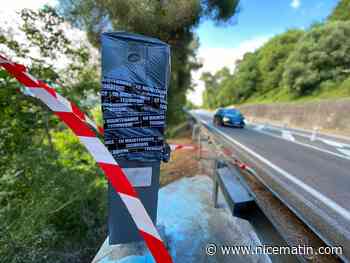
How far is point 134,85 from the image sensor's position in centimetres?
128

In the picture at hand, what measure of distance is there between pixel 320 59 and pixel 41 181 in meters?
23.0

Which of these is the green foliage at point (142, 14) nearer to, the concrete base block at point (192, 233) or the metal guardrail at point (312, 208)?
the concrete base block at point (192, 233)

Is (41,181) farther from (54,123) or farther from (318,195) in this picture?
(318,195)

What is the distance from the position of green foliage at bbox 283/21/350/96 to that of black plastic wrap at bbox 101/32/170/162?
68.6ft

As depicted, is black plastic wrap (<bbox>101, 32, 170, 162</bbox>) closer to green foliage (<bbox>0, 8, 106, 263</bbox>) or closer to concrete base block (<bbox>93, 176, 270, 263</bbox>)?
concrete base block (<bbox>93, 176, 270, 263</bbox>)

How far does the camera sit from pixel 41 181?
116 inches

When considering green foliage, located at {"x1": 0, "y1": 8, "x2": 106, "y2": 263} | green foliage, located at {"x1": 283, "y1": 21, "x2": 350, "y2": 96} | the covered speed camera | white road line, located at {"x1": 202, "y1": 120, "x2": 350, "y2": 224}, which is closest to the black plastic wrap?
the covered speed camera

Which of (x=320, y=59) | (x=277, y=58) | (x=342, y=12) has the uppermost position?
(x=342, y=12)

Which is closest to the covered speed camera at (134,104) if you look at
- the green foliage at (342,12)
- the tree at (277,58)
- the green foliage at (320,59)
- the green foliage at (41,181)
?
the green foliage at (41,181)

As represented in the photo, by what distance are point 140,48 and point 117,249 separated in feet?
6.36

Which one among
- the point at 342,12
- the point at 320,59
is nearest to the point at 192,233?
the point at 320,59

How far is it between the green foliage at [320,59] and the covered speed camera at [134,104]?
2092 cm

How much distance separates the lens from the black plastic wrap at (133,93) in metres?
1.23

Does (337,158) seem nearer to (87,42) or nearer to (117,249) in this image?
(117,249)
